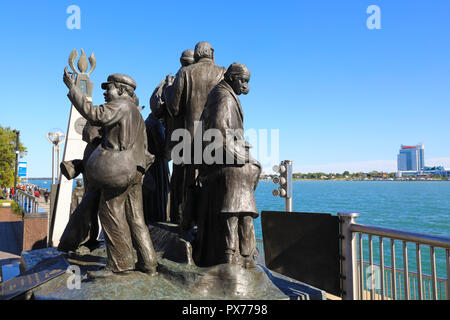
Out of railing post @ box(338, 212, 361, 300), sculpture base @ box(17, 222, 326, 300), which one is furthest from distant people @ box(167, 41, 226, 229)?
railing post @ box(338, 212, 361, 300)

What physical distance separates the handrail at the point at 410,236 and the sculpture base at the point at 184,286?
1229 mm

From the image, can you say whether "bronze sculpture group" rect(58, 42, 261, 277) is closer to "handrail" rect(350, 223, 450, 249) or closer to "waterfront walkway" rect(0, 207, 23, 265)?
"handrail" rect(350, 223, 450, 249)

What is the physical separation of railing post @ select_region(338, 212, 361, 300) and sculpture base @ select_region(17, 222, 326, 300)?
1.91 meters

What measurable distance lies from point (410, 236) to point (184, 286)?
2502 mm

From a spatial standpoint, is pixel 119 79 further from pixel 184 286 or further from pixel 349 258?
pixel 349 258

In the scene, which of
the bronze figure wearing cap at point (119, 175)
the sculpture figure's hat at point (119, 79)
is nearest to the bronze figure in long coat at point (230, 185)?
the bronze figure wearing cap at point (119, 175)

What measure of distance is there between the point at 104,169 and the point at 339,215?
362 cm

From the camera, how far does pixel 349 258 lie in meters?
5.27

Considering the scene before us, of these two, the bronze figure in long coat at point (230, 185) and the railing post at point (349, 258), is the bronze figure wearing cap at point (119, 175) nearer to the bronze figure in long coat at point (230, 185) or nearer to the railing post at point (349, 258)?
the bronze figure in long coat at point (230, 185)

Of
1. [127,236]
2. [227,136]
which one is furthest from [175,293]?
[227,136]

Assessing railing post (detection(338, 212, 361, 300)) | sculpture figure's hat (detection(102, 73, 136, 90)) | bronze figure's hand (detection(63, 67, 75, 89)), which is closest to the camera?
bronze figure's hand (detection(63, 67, 75, 89))

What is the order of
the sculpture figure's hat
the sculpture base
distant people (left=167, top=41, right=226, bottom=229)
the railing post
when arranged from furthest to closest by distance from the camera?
the railing post → distant people (left=167, top=41, right=226, bottom=229) → the sculpture figure's hat → the sculpture base

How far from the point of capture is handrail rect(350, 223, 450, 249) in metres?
3.46
